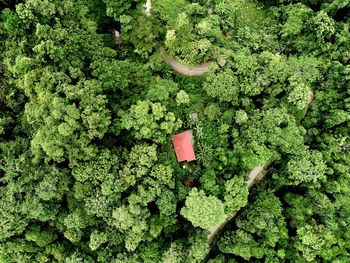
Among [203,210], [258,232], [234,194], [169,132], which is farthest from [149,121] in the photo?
[258,232]

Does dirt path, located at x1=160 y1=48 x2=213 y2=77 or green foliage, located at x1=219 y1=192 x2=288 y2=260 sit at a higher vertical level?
dirt path, located at x1=160 y1=48 x2=213 y2=77

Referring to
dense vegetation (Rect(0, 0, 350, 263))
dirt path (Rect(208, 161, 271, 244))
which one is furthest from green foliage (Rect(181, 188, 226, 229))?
dirt path (Rect(208, 161, 271, 244))

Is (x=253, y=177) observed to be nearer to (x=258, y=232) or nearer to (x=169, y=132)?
(x=258, y=232)

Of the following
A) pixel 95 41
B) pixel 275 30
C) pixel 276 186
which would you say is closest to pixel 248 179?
pixel 276 186

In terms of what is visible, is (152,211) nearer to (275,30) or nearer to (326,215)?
(326,215)

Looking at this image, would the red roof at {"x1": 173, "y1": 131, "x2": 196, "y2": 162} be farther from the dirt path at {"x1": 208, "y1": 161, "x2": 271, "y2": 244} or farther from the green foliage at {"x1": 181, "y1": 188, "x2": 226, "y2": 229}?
the dirt path at {"x1": 208, "y1": 161, "x2": 271, "y2": 244}

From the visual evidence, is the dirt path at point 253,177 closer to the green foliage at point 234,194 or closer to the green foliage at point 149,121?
the green foliage at point 234,194
